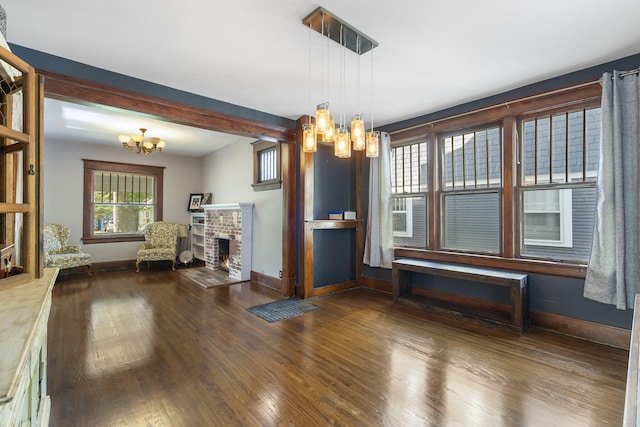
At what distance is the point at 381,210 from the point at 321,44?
2.64 meters

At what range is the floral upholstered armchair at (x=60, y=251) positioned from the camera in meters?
5.21

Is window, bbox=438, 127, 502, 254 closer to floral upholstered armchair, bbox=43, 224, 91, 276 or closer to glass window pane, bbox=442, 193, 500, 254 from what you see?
glass window pane, bbox=442, 193, 500, 254

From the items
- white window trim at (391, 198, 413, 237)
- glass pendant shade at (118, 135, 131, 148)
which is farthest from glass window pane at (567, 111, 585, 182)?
glass pendant shade at (118, 135, 131, 148)

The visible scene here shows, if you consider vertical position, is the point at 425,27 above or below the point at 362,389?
above

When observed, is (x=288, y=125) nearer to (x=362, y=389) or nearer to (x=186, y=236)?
(x=362, y=389)

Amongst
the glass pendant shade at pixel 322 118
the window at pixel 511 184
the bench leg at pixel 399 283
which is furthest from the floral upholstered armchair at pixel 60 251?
the window at pixel 511 184

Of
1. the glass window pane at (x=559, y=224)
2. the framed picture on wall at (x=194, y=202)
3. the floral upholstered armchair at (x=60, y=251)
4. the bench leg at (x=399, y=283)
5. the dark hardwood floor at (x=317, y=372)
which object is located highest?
the framed picture on wall at (x=194, y=202)

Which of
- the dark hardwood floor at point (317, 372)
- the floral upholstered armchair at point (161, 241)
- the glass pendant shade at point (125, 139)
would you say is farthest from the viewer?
the floral upholstered armchair at point (161, 241)

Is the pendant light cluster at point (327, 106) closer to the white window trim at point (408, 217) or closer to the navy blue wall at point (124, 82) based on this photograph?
the navy blue wall at point (124, 82)

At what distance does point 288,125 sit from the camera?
4.44 metres

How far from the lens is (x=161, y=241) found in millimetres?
6590

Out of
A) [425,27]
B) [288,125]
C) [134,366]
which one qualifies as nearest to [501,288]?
[425,27]

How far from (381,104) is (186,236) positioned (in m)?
5.40

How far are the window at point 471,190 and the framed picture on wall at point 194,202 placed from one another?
5672mm
